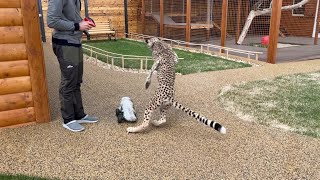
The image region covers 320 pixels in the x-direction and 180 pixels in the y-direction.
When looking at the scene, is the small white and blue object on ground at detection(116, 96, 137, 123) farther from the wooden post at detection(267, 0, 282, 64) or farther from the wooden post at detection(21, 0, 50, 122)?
the wooden post at detection(267, 0, 282, 64)

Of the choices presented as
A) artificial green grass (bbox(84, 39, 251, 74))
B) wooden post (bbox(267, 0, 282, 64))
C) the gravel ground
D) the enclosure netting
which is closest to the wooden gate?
the gravel ground

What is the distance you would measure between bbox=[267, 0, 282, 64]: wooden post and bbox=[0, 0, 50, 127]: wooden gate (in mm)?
5650

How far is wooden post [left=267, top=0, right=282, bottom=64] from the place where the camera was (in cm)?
733

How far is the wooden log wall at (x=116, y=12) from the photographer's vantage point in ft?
39.8

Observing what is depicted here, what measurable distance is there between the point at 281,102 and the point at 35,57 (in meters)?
3.36

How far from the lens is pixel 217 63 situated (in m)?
7.52

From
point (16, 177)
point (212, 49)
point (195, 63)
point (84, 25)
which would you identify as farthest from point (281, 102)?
point (212, 49)

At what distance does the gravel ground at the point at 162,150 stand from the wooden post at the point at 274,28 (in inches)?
149

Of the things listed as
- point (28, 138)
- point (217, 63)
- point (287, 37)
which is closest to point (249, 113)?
point (28, 138)

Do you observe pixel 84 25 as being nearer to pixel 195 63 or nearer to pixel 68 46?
pixel 68 46

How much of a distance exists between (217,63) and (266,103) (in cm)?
308

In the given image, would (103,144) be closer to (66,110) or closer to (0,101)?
(66,110)

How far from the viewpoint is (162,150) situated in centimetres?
305

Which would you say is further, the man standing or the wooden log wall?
the wooden log wall
